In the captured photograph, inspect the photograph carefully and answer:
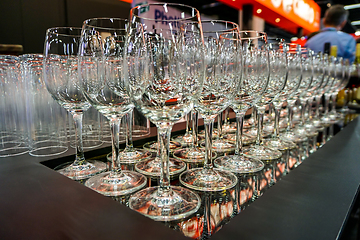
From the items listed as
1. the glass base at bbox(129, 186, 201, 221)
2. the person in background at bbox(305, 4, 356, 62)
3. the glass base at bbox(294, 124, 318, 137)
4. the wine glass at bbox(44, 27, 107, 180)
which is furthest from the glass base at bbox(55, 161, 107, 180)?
the person in background at bbox(305, 4, 356, 62)

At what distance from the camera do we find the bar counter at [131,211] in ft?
1.25

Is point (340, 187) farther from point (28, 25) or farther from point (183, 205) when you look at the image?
point (28, 25)

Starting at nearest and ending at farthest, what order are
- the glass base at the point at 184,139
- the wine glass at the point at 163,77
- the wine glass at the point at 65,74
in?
the wine glass at the point at 163,77 → the wine glass at the point at 65,74 → the glass base at the point at 184,139

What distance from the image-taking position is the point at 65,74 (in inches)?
28.6

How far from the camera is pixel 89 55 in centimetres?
63

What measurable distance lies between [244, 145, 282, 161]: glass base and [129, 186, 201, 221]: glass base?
14.8 inches

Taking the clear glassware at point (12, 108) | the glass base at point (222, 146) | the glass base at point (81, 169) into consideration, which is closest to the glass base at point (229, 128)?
the glass base at point (222, 146)

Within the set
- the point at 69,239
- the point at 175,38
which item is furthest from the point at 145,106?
the point at 69,239

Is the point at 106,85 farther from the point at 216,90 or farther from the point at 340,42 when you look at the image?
the point at 340,42

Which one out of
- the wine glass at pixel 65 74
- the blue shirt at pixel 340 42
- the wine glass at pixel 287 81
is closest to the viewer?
the wine glass at pixel 65 74

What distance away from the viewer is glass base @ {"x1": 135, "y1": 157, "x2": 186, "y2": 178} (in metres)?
0.73

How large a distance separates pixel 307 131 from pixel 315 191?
31.7 inches

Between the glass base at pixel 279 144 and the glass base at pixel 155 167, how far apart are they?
15.6 inches

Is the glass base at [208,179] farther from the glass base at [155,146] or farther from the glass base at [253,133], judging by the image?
the glass base at [253,133]
